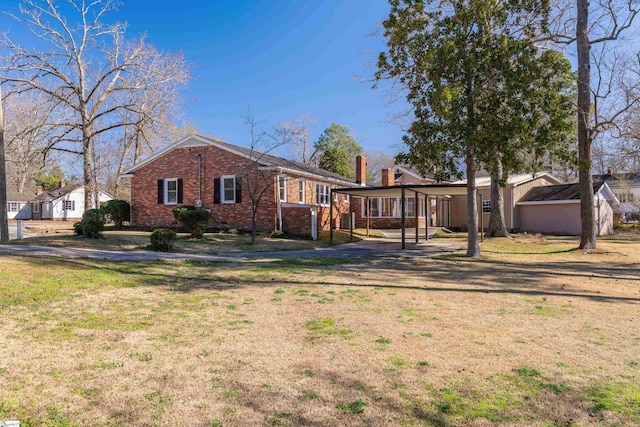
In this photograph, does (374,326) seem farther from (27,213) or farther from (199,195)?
(27,213)

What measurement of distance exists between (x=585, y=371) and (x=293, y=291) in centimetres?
519

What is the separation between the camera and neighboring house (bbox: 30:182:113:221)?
152 ft

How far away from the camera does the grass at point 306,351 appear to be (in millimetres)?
3367

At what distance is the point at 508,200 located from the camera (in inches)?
1140

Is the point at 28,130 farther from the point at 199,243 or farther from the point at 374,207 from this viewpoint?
the point at 374,207

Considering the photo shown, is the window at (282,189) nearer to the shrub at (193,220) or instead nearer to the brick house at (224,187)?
the brick house at (224,187)

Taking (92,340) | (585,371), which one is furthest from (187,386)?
(585,371)

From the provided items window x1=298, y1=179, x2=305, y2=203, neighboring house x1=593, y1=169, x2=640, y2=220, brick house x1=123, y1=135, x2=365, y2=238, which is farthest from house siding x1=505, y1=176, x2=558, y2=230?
window x1=298, y1=179, x2=305, y2=203

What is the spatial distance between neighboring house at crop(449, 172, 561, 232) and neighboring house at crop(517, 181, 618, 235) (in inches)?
20.2

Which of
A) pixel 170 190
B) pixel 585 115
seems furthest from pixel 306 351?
pixel 170 190

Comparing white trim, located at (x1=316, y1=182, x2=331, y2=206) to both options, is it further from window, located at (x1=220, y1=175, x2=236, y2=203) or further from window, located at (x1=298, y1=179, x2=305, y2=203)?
window, located at (x1=220, y1=175, x2=236, y2=203)

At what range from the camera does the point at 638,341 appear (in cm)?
528

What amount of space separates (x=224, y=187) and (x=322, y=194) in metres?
6.55

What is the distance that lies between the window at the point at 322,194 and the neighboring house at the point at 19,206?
A: 1686 inches
